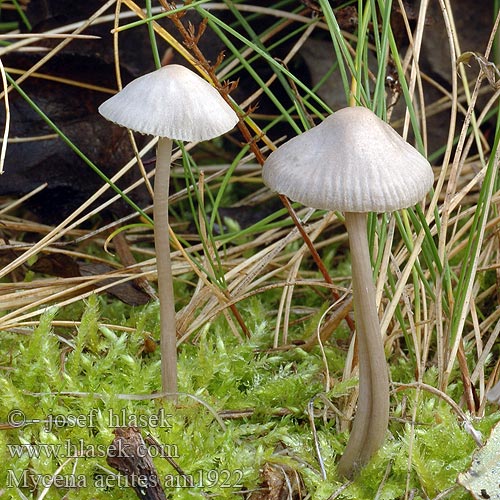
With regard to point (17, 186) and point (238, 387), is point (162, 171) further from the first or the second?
point (17, 186)

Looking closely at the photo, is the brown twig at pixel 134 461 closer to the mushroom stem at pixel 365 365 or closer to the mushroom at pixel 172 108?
the mushroom stem at pixel 365 365

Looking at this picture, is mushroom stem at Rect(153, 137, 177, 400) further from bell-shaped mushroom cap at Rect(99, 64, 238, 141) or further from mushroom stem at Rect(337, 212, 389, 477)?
mushroom stem at Rect(337, 212, 389, 477)

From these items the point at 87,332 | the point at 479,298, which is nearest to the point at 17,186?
the point at 87,332

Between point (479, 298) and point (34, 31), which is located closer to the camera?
point (479, 298)

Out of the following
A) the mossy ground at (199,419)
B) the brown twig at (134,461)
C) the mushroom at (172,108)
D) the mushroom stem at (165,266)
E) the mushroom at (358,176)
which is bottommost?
the mossy ground at (199,419)

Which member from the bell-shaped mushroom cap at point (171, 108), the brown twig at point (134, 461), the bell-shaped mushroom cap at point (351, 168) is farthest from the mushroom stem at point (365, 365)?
the brown twig at point (134, 461)

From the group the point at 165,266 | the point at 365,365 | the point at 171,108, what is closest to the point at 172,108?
the point at 171,108

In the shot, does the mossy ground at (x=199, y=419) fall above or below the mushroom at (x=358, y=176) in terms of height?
below
